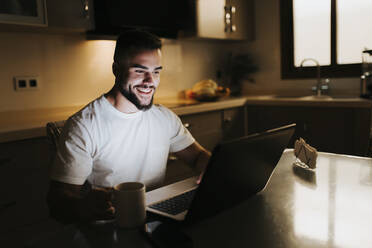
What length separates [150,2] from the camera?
2643mm

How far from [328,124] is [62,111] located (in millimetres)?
2070

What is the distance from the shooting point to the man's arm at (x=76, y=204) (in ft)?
2.97

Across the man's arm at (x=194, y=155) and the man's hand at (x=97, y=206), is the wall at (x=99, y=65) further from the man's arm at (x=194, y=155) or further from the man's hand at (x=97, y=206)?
the man's hand at (x=97, y=206)

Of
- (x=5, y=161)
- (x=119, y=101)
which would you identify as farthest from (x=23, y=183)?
(x=119, y=101)

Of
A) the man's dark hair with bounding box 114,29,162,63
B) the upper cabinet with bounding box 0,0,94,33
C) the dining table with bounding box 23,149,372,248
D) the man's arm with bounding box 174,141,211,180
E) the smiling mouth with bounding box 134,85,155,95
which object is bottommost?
the dining table with bounding box 23,149,372,248

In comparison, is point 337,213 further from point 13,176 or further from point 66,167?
point 13,176

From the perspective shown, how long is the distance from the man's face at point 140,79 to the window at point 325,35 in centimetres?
253

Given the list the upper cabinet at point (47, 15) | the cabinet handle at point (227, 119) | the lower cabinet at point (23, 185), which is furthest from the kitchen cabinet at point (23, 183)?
the cabinet handle at point (227, 119)

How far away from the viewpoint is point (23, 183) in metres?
1.83

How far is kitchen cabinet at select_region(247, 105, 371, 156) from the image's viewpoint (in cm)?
262

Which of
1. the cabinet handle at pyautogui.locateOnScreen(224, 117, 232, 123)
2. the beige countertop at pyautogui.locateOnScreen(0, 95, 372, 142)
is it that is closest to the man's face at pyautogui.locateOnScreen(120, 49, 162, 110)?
the beige countertop at pyautogui.locateOnScreen(0, 95, 372, 142)

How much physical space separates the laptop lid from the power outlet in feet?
6.30

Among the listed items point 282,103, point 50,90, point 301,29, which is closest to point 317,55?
point 301,29

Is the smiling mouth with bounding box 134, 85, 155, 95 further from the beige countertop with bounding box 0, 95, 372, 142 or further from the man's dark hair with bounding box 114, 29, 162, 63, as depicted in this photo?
the beige countertop with bounding box 0, 95, 372, 142
